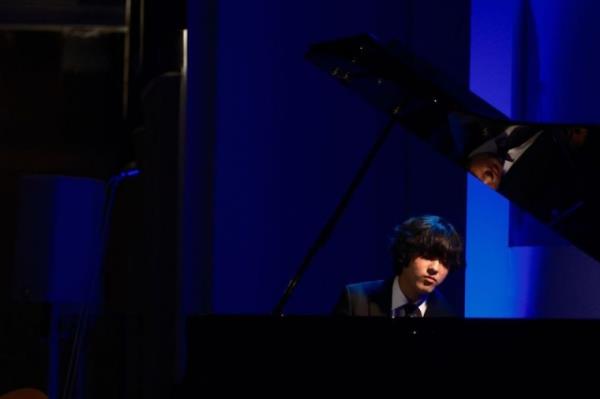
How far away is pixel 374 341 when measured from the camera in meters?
2.45

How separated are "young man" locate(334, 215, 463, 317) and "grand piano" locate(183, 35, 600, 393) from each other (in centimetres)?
36

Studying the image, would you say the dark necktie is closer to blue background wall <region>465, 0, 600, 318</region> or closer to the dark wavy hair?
the dark wavy hair

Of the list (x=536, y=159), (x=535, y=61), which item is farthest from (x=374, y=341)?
(x=535, y=61)

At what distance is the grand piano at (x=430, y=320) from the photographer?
2.42m

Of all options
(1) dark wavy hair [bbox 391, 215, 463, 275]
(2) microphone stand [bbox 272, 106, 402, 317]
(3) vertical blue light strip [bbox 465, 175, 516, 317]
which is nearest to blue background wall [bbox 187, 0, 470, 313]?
(3) vertical blue light strip [bbox 465, 175, 516, 317]

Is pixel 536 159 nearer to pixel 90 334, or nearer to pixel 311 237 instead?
pixel 311 237

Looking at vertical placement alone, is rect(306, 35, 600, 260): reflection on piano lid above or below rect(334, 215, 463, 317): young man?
above

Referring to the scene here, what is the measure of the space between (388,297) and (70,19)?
2565 millimetres

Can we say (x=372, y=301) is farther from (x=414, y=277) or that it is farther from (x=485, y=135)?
(x=485, y=135)

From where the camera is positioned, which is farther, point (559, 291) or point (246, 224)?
point (246, 224)

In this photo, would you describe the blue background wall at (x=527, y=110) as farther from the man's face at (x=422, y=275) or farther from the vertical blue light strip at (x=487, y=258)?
the man's face at (x=422, y=275)

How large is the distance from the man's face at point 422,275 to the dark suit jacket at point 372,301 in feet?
0.21

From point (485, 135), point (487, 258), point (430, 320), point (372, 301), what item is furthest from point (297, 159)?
point (430, 320)

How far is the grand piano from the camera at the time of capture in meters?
2.42
